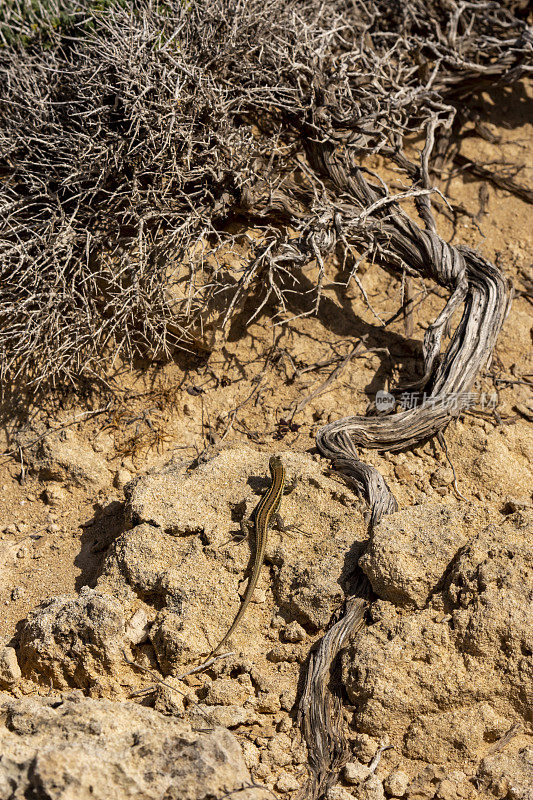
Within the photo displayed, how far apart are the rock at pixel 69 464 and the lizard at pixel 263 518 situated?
1.23 meters

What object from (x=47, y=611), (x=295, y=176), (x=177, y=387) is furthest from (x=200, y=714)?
(x=295, y=176)

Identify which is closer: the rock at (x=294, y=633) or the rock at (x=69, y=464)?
the rock at (x=294, y=633)

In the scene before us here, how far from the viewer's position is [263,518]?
333 centimetres

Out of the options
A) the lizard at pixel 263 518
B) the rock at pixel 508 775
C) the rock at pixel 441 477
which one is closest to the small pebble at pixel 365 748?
the rock at pixel 508 775

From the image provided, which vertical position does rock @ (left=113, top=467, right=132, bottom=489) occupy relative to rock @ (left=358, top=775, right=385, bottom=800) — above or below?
below

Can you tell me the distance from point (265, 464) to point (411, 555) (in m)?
1.09

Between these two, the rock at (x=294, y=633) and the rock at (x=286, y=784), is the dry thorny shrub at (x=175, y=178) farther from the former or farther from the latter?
the rock at (x=286, y=784)

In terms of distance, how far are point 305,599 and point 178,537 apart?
2.44 feet

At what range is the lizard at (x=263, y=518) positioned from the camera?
312 centimetres

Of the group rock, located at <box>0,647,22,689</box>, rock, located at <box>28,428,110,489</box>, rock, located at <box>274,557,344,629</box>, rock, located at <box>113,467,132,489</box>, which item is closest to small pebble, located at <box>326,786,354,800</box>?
rock, located at <box>274,557,344,629</box>

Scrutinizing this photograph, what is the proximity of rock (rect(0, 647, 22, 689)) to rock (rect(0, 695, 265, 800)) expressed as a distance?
0.53 meters

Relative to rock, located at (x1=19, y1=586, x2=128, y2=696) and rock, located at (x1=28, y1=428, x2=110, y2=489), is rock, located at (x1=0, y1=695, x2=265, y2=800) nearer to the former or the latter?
rock, located at (x1=19, y1=586, x2=128, y2=696)

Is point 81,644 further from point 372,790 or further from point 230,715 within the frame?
point 372,790

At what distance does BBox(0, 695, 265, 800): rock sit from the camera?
2.19m
